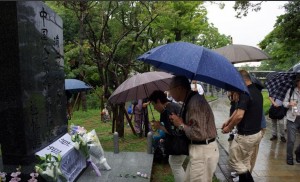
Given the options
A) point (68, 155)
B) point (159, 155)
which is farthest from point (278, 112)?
point (68, 155)

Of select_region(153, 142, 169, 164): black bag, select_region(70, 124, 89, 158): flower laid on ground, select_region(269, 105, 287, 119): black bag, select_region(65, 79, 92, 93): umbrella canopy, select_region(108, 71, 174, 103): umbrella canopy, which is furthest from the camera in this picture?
select_region(65, 79, 92, 93): umbrella canopy

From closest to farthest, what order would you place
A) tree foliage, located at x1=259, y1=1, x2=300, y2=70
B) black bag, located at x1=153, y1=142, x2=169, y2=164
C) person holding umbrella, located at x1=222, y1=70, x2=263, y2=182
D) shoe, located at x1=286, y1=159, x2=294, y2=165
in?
person holding umbrella, located at x1=222, y1=70, x2=263, y2=182 < shoe, located at x1=286, y1=159, x2=294, y2=165 < black bag, located at x1=153, y1=142, x2=169, y2=164 < tree foliage, located at x1=259, y1=1, x2=300, y2=70

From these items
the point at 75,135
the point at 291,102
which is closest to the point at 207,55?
the point at 75,135

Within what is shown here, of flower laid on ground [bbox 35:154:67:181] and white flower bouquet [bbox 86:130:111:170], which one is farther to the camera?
white flower bouquet [bbox 86:130:111:170]

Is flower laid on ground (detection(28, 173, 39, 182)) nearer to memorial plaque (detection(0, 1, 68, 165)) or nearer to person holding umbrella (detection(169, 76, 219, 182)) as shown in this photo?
memorial plaque (detection(0, 1, 68, 165))

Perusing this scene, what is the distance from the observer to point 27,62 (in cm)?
412

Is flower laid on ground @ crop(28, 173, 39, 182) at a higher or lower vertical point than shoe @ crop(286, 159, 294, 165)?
higher

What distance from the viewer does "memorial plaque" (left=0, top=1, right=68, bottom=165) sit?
12.9ft

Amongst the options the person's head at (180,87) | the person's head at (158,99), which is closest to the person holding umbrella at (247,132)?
the person's head at (158,99)

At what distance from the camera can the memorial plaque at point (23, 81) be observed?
3.93 meters

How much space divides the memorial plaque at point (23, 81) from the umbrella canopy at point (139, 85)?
5.20ft

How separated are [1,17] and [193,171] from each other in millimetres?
3093

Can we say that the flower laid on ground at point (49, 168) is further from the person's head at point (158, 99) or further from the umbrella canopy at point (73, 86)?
the umbrella canopy at point (73, 86)

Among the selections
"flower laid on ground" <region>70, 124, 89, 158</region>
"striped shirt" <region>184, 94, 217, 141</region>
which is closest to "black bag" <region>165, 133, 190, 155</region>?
"striped shirt" <region>184, 94, 217, 141</region>
